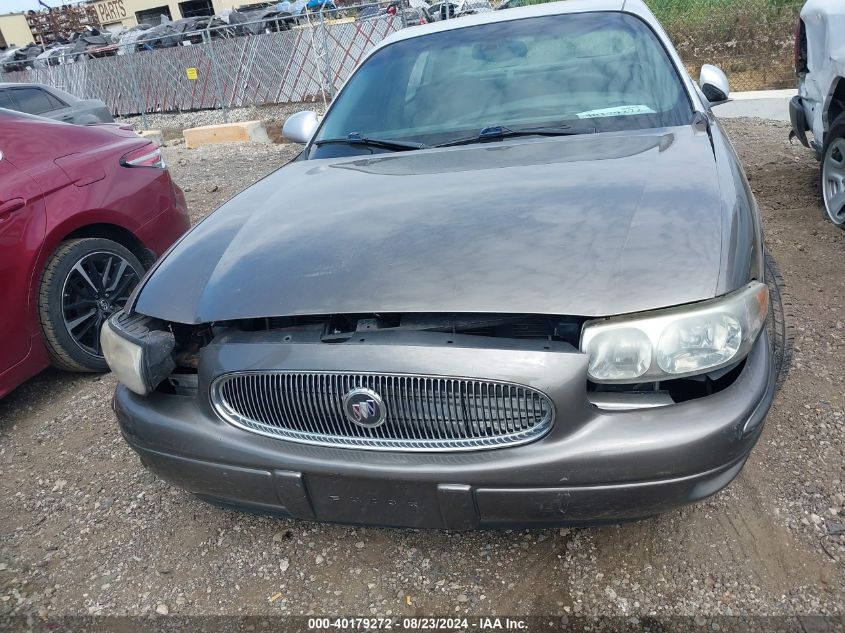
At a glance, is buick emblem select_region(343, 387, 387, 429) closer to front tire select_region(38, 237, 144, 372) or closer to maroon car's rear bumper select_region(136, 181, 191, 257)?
front tire select_region(38, 237, 144, 372)

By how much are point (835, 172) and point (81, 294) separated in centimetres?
477

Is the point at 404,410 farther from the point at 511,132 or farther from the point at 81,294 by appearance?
the point at 81,294

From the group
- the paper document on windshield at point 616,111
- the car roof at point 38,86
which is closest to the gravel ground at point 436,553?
the paper document on windshield at point 616,111

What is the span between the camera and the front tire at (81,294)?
3.19 metres

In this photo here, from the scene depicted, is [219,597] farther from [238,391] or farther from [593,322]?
[593,322]

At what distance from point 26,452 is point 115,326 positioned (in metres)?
1.51

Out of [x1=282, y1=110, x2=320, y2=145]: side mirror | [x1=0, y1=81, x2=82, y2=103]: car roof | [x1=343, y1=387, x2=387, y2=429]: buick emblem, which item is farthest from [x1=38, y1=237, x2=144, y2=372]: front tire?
[x1=0, y1=81, x2=82, y2=103]: car roof

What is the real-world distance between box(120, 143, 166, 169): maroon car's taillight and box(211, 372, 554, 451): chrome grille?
8.29ft

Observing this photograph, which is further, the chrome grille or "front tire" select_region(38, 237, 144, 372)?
"front tire" select_region(38, 237, 144, 372)

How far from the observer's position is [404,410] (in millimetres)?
1607

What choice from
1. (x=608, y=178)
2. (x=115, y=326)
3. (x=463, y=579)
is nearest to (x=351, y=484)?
(x=463, y=579)

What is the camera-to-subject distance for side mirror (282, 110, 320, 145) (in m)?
3.21

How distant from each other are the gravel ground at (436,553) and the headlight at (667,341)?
719mm

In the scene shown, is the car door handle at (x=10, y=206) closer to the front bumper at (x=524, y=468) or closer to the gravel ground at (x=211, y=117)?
the front bumper at (x=524, y=468)
